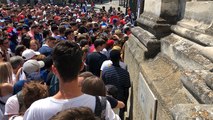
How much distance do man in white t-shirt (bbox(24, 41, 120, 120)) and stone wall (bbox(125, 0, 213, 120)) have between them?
0.74 metres

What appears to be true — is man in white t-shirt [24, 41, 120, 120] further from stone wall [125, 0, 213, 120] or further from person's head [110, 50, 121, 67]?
person's head [110, 50, 121, 67]

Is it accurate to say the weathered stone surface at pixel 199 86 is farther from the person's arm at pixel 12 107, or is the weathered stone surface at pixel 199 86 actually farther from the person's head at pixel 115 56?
the person's head at pixel 115 56

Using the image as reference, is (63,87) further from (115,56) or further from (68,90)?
(115,56)

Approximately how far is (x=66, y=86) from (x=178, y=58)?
206cm

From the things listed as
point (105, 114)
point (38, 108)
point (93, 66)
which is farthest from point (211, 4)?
point (93, 66)

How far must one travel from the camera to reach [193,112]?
2.02 meters

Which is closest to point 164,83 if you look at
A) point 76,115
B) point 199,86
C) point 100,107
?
point 199,86

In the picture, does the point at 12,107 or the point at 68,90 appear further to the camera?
the point at 12,107

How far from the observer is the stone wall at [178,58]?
8.42 ft

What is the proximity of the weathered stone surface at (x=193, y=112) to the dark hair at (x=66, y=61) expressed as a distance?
0.87 metres

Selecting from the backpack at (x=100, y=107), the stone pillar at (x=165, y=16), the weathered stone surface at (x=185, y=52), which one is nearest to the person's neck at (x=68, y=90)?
the backpack at (x=100, y=107)

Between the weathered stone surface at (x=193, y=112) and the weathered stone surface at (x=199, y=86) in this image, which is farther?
the weathered stone surface at (x=199, y=86)

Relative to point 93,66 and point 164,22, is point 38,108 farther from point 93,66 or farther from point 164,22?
point 93,66

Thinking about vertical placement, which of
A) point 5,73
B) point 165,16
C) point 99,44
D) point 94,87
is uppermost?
point 165,16
